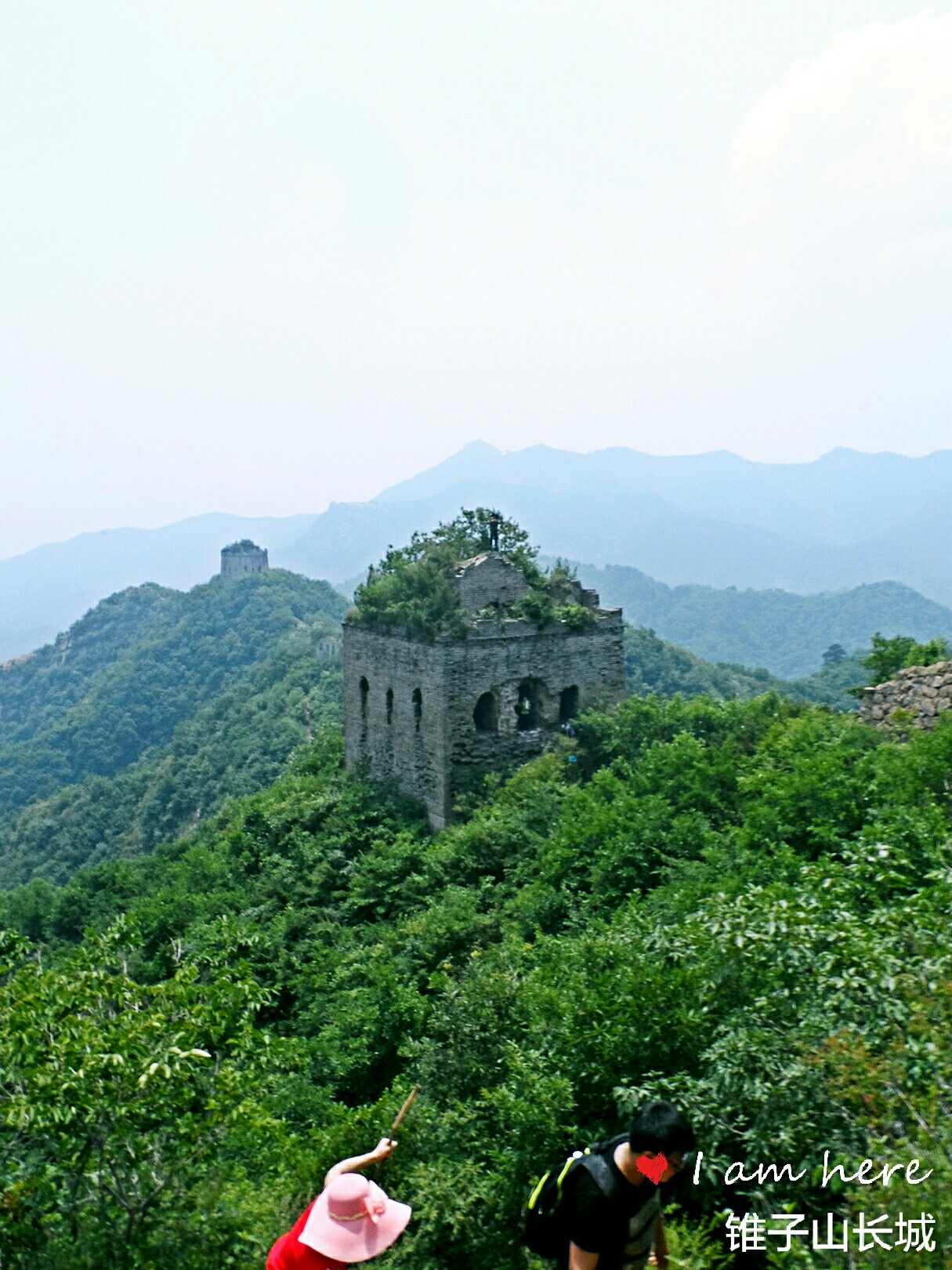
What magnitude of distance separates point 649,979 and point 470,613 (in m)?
11.4

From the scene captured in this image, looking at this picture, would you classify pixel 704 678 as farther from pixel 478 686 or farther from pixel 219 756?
pixel 478 686

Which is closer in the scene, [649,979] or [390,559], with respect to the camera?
[649,979]

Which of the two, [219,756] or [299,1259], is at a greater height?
[299,1259]

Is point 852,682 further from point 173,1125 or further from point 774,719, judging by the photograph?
point 173,1125

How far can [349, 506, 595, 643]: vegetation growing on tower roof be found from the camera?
17.3 m

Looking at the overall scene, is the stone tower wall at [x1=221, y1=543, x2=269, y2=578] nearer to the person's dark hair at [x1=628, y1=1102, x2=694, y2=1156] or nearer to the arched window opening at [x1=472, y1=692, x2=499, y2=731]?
the arched window opening at [x1=472, y1=692, x2=499, y2=731]

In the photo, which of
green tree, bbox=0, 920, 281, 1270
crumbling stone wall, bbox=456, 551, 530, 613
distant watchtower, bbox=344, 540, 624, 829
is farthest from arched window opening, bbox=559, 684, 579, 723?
green tree, bbox=0, 920, 281, 1270

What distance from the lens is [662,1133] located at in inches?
148

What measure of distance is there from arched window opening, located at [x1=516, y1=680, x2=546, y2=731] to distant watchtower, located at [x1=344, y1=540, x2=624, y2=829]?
0.02m

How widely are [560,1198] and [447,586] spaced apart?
13805mm

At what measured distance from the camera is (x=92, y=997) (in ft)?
23.5

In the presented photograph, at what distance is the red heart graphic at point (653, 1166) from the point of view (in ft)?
12.4

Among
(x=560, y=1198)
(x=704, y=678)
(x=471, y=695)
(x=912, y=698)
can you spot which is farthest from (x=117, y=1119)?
(x=704, y=678)

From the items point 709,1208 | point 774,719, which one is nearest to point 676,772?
point 774,719
